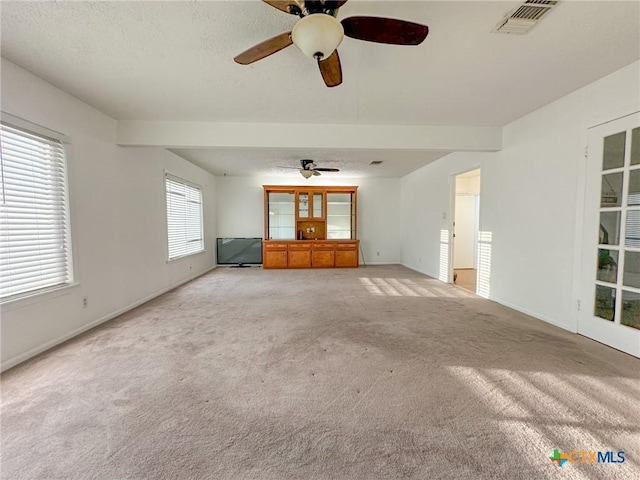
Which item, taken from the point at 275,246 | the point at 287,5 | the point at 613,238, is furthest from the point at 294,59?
the point at 275,246

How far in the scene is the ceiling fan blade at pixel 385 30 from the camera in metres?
1.52

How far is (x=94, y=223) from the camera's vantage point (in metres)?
3.16

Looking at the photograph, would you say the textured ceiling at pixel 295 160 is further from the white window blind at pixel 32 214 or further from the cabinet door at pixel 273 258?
the white window blind at pixel 32 214

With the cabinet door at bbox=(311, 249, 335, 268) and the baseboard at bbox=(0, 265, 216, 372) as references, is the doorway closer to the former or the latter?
the cabinet door at bbox=(311, 249, 335, 268)

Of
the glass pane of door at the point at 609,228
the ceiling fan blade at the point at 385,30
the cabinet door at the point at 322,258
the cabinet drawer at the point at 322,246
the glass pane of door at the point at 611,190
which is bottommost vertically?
the cabinet door at the point at 322,258

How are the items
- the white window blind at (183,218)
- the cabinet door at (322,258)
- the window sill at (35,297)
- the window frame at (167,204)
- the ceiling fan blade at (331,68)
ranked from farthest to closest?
the cabinet door at (322,258), the white window blind at (183,218), the window frame at (167,204), the window sill at (35,297), the ceiling fan blade at (331,68)

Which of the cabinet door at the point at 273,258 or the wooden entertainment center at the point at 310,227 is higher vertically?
the wooden entertainment center at the point at 310,227

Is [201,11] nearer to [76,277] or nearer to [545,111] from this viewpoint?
[76,277]

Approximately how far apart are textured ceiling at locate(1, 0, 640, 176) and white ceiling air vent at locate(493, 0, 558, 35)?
0.18 ft

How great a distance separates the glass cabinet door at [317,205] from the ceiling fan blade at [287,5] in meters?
5.88

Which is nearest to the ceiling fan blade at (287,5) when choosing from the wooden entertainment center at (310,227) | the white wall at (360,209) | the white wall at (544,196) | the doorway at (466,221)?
the white wall at (544,196)

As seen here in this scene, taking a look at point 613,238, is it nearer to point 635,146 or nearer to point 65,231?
point 635,146

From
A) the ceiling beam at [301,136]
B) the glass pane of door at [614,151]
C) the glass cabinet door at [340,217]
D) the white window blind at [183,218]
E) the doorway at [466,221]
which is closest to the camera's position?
the glass pane of door at [614,151]

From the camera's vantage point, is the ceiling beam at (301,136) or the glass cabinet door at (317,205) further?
the glass cabinet door at (317,205)
